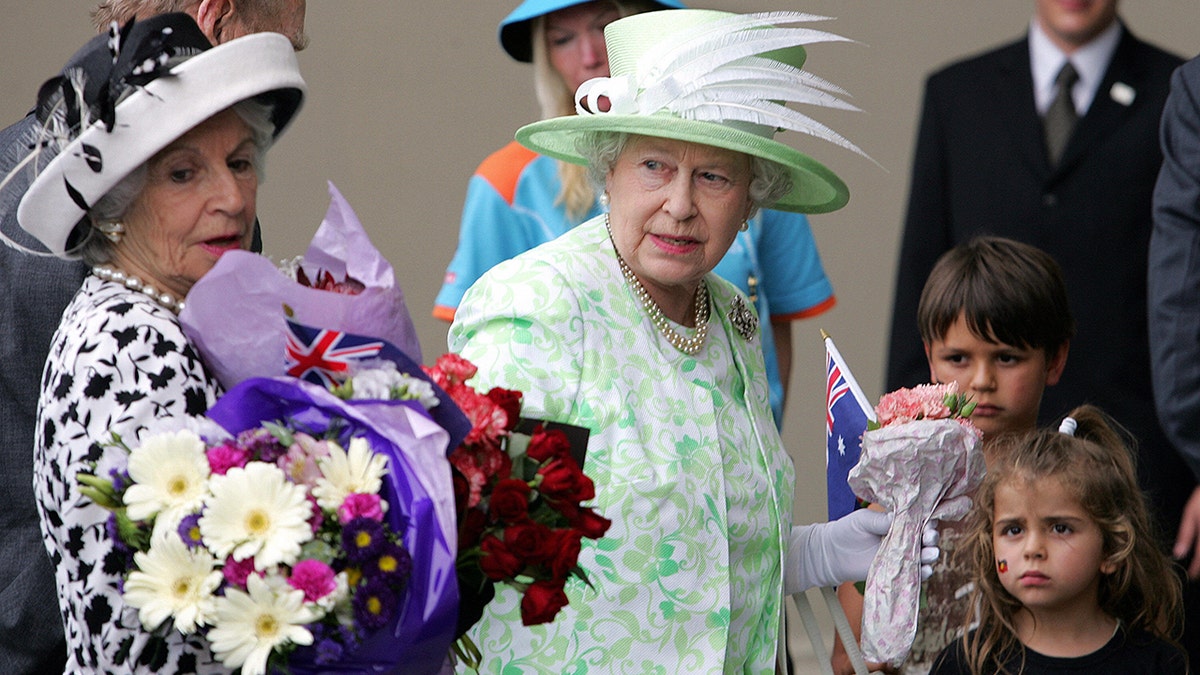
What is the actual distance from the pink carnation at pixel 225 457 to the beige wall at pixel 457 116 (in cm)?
365

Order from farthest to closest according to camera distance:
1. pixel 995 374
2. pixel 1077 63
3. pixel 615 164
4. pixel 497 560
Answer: pixel 1077 63 → pixel 995 374 → pixel 615 164 → pixel 497 560

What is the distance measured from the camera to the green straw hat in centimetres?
272

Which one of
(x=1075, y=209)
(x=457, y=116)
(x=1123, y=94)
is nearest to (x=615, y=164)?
→ (x=1075, y=209)

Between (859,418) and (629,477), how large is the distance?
535 millimetres

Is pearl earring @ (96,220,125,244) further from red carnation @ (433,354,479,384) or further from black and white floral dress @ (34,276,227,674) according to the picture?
red carnation @ (433,354,479,384)

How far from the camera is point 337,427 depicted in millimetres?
1887

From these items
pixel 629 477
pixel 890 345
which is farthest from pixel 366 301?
pixel 890 345

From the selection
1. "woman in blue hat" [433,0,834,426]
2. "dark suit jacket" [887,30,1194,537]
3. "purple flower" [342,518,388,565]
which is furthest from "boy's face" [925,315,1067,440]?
"purple flower" [342,518,388,565]

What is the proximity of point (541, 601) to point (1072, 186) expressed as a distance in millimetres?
Answer: 2938

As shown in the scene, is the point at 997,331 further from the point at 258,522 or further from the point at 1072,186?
the point at 258,522

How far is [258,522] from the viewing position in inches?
70.1

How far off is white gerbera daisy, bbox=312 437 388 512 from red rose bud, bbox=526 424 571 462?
0.24 m

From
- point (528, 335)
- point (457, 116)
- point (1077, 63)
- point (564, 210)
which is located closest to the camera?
point (528, 335)

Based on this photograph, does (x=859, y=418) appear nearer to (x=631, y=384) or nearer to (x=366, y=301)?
(x=631, y=384)
